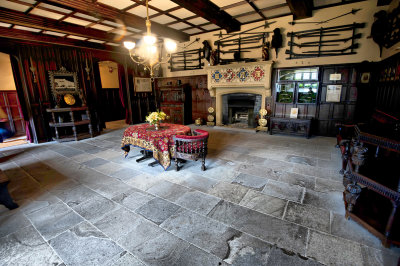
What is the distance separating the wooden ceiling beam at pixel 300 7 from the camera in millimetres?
4209

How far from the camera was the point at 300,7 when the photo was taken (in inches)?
175

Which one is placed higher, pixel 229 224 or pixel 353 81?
pixel 353 81

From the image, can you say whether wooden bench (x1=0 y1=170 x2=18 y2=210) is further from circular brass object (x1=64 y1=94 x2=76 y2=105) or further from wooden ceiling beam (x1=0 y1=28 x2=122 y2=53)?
wooden ceiling beam (x1=0 y1=28 x2=122 y2=53)

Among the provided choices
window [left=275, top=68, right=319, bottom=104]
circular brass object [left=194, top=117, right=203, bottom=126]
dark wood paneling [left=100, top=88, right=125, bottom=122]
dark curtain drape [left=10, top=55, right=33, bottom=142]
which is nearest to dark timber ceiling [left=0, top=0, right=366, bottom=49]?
dark curtain drape [left=10, top=55, right=33, bottom=142]

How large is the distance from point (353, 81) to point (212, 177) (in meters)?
5.06

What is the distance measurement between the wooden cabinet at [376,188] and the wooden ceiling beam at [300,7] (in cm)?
365

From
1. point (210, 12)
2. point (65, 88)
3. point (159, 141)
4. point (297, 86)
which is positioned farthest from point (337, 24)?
point (65, 88)

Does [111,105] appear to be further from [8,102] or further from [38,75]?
[38,75]

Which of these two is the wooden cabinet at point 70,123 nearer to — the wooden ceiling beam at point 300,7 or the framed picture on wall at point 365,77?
the wooden ceiling beam at point 300,7

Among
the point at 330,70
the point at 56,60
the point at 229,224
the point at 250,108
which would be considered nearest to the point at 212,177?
the point at 229,224

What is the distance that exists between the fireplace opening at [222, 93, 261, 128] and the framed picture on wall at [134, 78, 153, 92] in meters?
3.88

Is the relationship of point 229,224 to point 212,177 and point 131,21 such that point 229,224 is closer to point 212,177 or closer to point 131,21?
point 212,177

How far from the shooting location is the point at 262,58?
20.0ft

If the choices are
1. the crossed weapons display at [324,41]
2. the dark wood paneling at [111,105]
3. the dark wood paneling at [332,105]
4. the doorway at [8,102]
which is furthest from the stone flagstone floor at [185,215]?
the dark wood paneling at [111,105]
